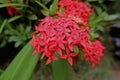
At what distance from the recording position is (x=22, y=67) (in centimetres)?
188

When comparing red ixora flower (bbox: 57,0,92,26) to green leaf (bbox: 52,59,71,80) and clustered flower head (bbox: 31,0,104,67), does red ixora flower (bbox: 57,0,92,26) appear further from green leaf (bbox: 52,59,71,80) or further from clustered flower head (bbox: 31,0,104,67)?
green leaf (bbox: 52,59,71,80)

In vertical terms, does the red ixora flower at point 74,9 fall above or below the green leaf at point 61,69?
above

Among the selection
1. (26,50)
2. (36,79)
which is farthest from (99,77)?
(26,50)

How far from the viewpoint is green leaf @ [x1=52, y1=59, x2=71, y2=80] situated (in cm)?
186

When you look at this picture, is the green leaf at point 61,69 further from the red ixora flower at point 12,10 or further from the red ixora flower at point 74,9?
the red ixora flower at point 12,10

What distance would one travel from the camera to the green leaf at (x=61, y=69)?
1.86 m

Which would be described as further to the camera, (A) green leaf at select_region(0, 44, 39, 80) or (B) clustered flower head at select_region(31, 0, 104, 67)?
(A) green leaf at select_region(0, 44, 39, 80)

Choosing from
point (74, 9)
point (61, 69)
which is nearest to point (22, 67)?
point (61, 69)

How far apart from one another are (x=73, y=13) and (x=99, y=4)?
35.6 inches

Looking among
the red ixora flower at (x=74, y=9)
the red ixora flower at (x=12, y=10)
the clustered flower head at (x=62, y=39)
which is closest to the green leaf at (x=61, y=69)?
the clustered flower head at (x=62, y=39)

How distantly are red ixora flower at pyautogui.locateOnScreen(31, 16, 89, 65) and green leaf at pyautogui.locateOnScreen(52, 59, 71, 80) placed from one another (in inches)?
3.0

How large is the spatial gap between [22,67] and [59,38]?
319 millimetres

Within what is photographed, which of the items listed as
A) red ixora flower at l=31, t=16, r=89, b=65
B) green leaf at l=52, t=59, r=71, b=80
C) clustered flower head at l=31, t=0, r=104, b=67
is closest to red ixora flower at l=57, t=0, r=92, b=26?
clustered flower head at l=31, t=0, r=104, b=67

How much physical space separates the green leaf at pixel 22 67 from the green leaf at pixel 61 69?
0.39ft
